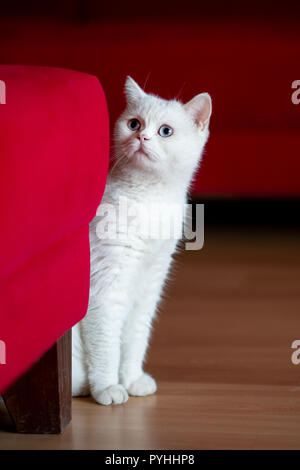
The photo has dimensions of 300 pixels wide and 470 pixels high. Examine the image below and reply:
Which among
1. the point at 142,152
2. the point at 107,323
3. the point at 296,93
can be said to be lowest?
the point at 107,323

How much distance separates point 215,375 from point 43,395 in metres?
0.40

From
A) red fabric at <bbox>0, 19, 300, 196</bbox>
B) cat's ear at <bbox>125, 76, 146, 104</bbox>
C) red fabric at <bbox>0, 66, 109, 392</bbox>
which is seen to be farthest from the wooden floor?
cat's ear at <bbox>125, 76, 146, 104</bbox>

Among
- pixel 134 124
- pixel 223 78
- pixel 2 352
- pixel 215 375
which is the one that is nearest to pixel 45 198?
pixel 2 352

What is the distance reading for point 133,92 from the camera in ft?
4.16

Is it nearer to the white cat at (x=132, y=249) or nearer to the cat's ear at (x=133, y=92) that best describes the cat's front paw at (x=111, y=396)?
the white cat at (x=132, y=249)

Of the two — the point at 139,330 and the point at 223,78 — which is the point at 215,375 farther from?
the point at 223,78

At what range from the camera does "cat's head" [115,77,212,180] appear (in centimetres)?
116

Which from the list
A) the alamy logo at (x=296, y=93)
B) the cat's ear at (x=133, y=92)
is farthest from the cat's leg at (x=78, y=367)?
the alamy logo at (x=296, y=93)

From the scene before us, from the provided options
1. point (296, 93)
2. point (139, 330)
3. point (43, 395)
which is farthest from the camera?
point (296, 93)

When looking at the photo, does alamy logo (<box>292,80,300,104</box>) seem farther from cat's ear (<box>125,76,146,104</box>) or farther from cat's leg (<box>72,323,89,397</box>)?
cat's leg (<box>72,323,89,397</box>)

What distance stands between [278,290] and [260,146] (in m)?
0.56

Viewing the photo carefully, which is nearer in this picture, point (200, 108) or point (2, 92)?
point (2, 92)

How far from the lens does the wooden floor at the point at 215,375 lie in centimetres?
102

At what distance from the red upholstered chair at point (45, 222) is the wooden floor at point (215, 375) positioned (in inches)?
3.6
